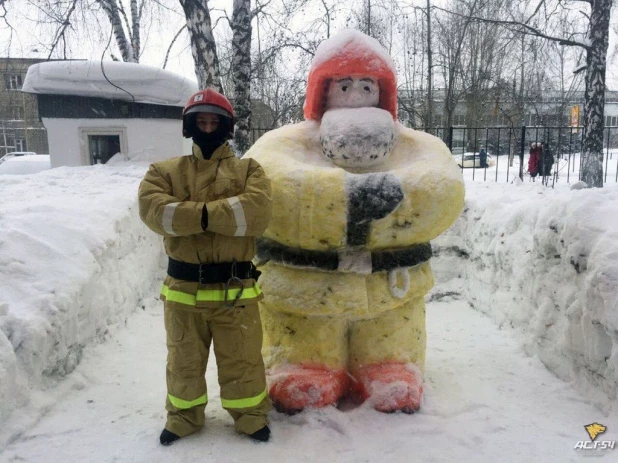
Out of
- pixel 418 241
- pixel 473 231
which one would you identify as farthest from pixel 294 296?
pixel 473 231

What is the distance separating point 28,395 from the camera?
2377mm

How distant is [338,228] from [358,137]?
1.56ft

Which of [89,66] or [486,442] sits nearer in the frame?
[486,442]

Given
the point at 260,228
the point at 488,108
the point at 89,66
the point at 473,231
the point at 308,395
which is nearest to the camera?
the point at 260,228

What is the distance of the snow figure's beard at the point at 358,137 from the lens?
2406 millimetres

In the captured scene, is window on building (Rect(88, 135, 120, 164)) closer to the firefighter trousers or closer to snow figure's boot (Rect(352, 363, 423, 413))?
the firefighter trousers

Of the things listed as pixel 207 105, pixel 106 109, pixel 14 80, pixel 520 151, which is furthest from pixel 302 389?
pixel 14 80

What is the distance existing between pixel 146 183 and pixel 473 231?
324 centimetres

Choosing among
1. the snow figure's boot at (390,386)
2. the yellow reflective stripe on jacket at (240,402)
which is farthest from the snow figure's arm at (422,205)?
the yellow reflective stripe on jacket at (240,402)

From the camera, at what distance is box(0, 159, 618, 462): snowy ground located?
2.16 m

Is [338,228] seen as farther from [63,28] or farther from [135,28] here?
[135,28]

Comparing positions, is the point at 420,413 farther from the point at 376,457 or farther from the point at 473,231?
the point at 473,231

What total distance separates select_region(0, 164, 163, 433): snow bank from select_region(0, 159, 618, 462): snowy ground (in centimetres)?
1

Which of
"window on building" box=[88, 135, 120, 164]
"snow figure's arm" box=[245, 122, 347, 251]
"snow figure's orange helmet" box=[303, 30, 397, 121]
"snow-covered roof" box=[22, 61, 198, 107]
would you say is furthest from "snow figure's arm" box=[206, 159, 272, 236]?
"window on building" box=[88, 135, 120, 164]
